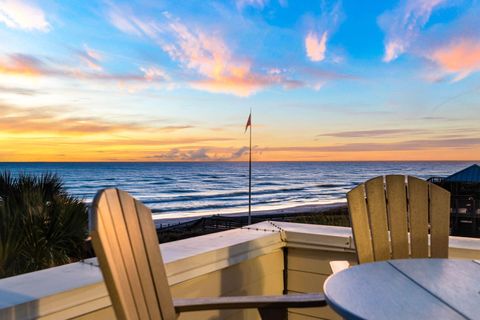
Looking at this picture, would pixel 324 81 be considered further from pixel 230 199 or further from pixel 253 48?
pixel 230 199

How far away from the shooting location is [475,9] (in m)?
8.41

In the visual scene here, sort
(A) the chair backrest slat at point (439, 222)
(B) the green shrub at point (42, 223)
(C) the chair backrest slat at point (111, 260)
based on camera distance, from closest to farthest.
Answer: (C) the chair backrest slat at point (111, 260)
(A) the chair backrest slat at point (439, 222)
(B) the green shrub at point (42, 223)

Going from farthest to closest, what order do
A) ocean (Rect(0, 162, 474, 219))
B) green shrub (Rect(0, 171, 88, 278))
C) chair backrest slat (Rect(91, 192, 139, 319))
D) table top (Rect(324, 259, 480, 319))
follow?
ocean (Rect(0, 162, 474, 219)) → green shrub (Rect(0, 171, 88, 278)) → table top (Rect(324, 259, 480, 319)) → chair backrest slat (Rect(91, 192, 139, 319))

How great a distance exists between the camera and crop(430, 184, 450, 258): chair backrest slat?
82.7 inches

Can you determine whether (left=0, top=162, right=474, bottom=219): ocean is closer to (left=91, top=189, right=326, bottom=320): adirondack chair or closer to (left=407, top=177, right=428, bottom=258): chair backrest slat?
(left=407, top=177, right=428, bottom=258): chair backrest slat

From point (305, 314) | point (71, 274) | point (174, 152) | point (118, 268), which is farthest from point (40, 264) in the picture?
point (174, 152)

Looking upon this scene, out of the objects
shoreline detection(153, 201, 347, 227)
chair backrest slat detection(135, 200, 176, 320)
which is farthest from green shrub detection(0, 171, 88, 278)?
shoreline detection(153, 201, 347, 227)

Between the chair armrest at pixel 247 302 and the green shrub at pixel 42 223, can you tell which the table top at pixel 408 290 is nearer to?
the chair armrest at pixel 247 302

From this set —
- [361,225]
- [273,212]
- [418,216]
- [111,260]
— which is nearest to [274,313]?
[111,260]

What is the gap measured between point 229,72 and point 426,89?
6.88 metres

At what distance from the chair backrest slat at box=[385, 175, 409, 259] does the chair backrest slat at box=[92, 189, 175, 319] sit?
135 centimetres

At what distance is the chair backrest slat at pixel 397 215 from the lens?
2.15 meters

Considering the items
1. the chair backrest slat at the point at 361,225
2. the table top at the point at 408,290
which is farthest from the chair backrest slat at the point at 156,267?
the chair backrest slat at the point at 361,225

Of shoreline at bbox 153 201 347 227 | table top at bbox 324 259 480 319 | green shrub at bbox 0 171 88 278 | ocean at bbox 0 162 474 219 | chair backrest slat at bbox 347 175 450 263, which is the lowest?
shoreline at bbox 153 201 347 227
